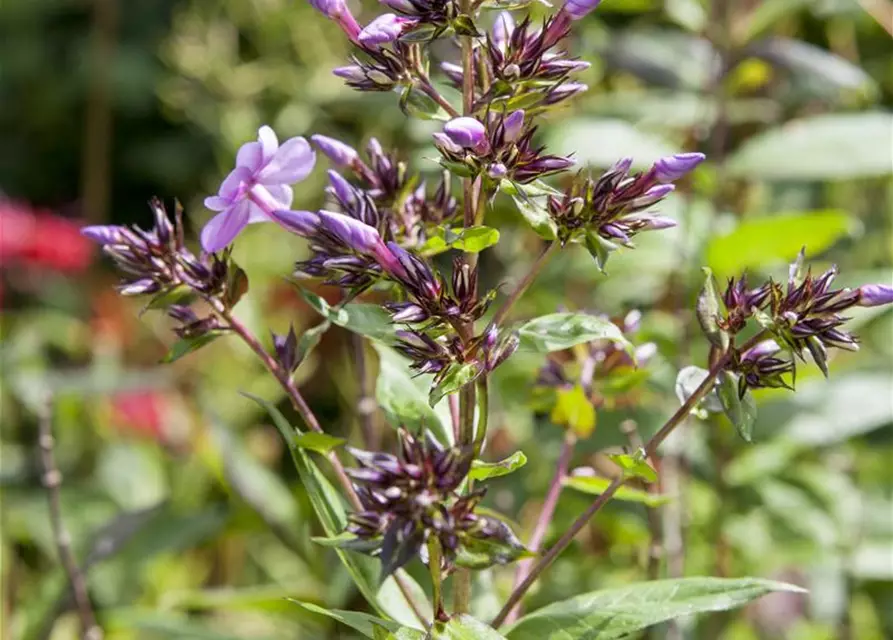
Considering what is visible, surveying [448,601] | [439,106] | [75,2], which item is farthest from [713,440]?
[75,2]

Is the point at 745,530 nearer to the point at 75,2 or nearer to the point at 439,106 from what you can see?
the point at 439,106

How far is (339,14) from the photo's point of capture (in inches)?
23.9

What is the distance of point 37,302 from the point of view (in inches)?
95.3

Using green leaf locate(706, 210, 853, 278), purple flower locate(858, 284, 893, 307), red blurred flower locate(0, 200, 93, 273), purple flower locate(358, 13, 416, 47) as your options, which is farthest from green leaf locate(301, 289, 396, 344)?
red blurred flower locate(0, 200, 93, 273)

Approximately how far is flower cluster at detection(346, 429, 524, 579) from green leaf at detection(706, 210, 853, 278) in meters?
0.56

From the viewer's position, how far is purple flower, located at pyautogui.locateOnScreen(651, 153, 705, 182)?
57 cm

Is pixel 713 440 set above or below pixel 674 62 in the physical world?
below

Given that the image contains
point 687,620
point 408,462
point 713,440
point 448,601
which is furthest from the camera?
point 713,440

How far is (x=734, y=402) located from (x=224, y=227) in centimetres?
29

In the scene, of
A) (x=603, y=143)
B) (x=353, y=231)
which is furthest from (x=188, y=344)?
(x=603, y=143)

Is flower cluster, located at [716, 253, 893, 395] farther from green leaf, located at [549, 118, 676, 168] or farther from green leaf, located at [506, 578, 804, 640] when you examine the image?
green leaf, located at [549, 118, 676, 168]

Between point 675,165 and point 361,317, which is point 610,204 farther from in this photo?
point 361,317

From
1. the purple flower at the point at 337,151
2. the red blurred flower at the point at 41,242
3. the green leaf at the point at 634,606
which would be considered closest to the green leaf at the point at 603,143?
the purple flower at the point at 337,151

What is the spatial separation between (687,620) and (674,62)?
70 cm
